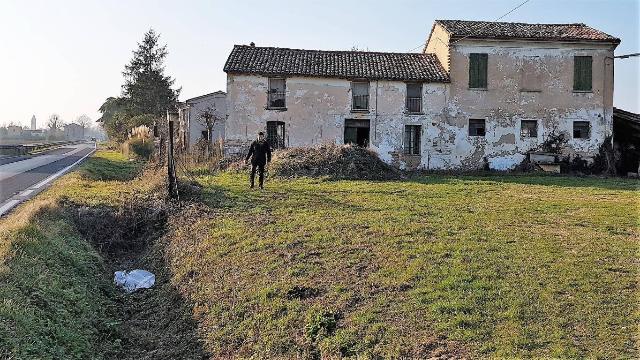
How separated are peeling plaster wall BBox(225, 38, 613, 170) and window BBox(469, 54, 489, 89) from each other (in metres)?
0.26

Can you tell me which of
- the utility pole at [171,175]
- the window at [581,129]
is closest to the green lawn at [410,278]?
the utility pole at [171,175]

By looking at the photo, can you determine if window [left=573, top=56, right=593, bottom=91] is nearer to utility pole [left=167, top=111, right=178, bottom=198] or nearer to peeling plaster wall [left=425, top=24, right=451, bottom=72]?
peeling plaster wall [left=425, top=24, right=451, bottom=72]

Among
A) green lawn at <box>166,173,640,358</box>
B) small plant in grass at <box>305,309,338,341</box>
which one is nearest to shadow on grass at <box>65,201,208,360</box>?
green lawn at <box>166,173,640,358</box>

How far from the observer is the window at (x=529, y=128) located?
28.8 m

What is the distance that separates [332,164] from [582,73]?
15875mm

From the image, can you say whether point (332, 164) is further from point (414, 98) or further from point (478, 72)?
point (478, 72)

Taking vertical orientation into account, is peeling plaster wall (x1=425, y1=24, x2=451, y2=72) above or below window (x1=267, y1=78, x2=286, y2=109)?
above

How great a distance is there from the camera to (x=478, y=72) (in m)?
28.9

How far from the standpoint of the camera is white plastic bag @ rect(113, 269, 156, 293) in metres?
10.4

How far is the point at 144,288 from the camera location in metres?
10.4

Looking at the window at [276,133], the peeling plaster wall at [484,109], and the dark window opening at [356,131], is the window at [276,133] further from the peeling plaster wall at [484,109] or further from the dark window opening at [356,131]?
the dark window opening at [356,131]

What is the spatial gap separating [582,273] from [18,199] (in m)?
13.8

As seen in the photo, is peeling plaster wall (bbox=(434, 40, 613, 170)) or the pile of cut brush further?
peeling plaster wall (bbox=(434, 40, 613, 170))

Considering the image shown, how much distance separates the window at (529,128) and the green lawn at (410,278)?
14.5m
